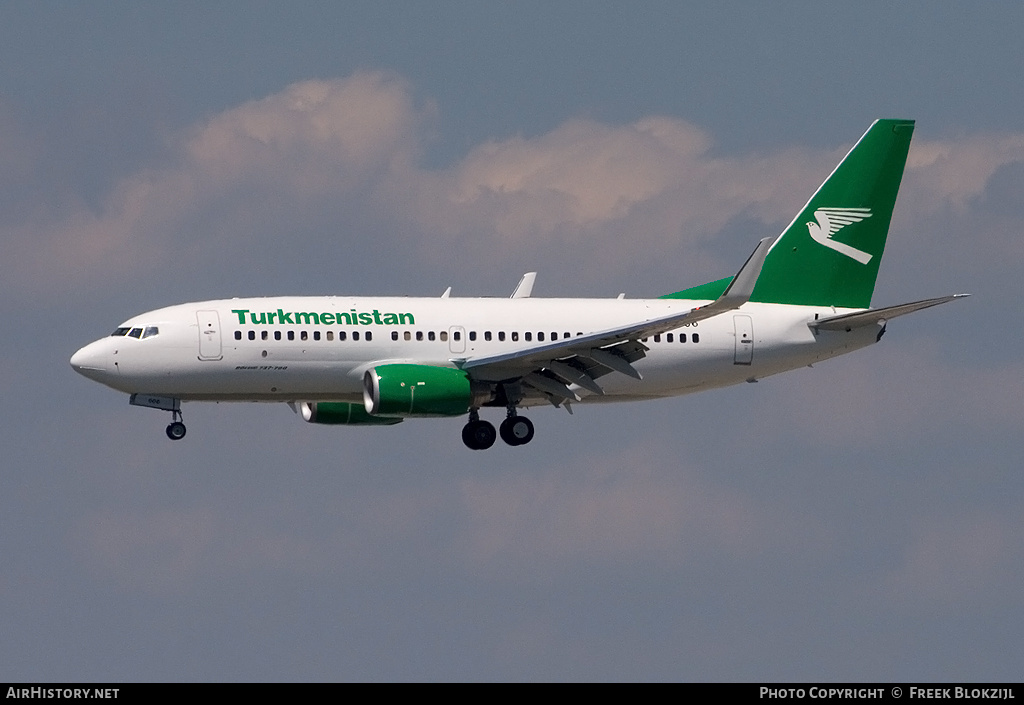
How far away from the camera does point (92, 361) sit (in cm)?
6400

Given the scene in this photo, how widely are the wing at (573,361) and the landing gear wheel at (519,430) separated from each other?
1.24 metres

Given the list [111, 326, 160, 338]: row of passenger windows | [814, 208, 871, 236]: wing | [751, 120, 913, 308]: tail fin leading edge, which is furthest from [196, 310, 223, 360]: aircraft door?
[814, 208, 871, 236]: wing

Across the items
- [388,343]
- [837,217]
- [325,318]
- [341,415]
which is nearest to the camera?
[325,318]

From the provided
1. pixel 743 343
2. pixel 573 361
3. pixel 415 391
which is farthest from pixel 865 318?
pixel 415 391

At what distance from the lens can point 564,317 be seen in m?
67.6

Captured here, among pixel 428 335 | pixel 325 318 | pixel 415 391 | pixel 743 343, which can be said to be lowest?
pixel 415 391

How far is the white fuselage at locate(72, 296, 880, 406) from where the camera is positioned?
63.6 meters

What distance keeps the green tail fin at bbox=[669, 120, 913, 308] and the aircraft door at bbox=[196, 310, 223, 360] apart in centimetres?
1798

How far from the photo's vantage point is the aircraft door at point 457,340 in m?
65.8

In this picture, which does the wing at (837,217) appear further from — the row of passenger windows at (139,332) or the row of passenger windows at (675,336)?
the row of passenger windows at (139,332)

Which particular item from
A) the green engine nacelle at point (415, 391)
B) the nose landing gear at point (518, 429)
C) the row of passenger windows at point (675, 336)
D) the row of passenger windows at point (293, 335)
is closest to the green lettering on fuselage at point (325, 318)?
the row of passenger windows at point (293, 335)

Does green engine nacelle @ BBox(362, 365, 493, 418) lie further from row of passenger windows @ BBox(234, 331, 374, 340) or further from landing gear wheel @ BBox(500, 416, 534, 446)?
landing gear wheel @ BBox(500, 416, 534, 446)

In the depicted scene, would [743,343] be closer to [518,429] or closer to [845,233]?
[845,233]

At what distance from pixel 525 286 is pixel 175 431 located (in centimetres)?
1475
